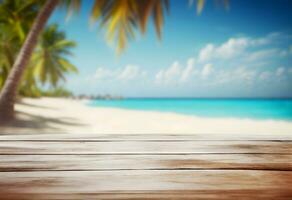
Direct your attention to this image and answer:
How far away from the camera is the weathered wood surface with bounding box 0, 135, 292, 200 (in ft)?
1.66

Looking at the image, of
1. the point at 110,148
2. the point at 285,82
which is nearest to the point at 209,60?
the point at 285,82

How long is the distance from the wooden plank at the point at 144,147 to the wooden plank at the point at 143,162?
0.04 m

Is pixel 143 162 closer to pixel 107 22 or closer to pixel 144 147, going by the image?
pixel 144 147

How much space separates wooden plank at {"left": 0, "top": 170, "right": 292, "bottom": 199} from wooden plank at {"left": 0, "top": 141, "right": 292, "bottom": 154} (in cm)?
16

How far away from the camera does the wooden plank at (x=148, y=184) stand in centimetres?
50

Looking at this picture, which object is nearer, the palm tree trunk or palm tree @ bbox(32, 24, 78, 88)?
the palm tree trunk

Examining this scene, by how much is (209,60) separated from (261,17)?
10.5 meters

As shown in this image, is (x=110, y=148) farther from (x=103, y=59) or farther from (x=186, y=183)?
(x=103, y=59)

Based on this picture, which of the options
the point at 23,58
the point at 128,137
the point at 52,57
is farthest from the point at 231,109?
the point at 128,137

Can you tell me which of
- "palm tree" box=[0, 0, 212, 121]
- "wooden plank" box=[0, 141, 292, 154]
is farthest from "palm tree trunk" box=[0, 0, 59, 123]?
"wooden plank" box=[0, 141, 292, 154]

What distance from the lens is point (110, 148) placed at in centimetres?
80

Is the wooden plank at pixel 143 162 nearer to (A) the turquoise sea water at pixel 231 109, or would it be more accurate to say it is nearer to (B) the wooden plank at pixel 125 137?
(B) the wooden plank at pixel 125 137

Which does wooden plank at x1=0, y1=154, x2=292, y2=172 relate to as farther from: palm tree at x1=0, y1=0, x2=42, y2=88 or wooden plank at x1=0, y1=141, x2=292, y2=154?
palm tree at x1=0, y1=0, x2=42, y2=88

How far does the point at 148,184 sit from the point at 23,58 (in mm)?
4405
